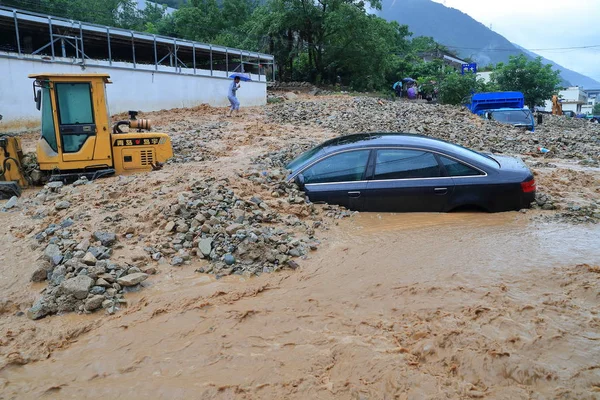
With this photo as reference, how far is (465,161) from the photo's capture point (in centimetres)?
613

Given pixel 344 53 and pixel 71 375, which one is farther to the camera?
pixel 344 53

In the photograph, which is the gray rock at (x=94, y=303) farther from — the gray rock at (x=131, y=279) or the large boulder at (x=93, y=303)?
the gray rock at (x=131, y=279)

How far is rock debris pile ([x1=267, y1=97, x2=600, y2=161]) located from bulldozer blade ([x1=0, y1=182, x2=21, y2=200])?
899 cm

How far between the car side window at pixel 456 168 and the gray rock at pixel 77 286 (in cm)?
459

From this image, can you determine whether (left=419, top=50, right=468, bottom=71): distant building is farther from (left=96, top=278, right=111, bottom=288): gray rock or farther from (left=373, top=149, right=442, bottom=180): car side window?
(left=96, top=278, right=111, bottom=288): gray rock

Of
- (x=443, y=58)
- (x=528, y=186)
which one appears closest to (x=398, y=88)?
(x=443, y=58)

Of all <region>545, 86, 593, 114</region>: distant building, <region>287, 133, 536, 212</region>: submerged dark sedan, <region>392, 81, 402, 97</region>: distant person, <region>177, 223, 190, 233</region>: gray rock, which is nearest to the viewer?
<region>177, 223, 190, 233</region>: gray rock

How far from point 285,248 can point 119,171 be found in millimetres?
5666

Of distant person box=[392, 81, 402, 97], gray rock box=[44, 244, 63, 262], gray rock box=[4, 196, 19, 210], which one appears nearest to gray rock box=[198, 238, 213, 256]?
gray rock box=[44, 244, 63, 262]

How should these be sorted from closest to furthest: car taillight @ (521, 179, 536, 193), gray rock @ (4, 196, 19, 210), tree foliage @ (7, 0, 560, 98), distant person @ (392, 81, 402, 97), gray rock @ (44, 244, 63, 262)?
gray rock @ (44, 244, 63, 262)
car taillight @ (521, 179, 536, 193)
gray rock @ (4, 196, 19, 210)
tree foliage @ (7, 0, 560, 98)
distant person @ (392, 81, 402, 97)

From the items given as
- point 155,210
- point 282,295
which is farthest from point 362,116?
point 282,295

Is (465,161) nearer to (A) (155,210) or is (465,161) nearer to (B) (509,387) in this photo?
(B) (509,387)

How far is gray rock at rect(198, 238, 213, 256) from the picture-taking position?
16.6ft

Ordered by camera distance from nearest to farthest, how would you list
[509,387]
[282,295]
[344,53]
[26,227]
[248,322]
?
1. [509,387]
2. [248,322]
3. [282,295]
4. [26,227]
5. [344,53]
